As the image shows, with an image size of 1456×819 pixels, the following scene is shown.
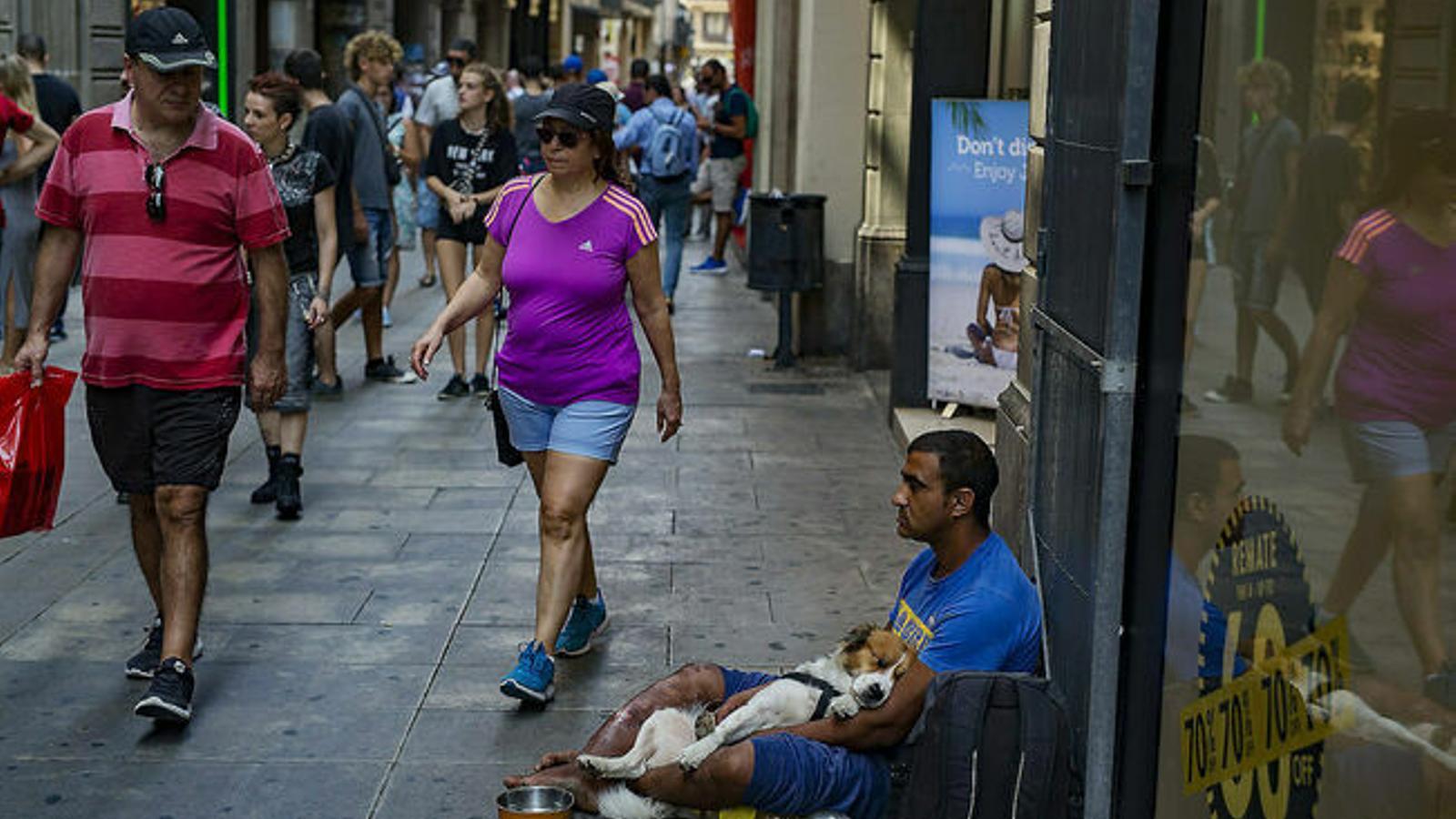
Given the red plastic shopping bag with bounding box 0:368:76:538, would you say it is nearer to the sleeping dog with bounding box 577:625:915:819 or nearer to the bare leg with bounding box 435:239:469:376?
the sleeping dog with bounding box 577:625:915:819

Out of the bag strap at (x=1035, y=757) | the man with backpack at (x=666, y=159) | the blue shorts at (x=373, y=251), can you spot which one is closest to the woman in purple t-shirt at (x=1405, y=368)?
the bag strap at (x=1035, y=757)

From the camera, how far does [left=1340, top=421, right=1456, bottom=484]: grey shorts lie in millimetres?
2637

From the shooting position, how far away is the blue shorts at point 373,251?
37.6 ft

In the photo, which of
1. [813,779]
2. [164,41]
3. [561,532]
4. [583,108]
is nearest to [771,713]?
[813,779]

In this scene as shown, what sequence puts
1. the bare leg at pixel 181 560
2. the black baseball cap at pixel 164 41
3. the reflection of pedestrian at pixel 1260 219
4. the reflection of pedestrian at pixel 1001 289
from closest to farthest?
the reflection of pedestrian at pixel 1260 219 → the black baseball cap at pixel 164 41 → the bare leg at pixel 181 560 → the reflection of pedestrian at pixel 1001 289

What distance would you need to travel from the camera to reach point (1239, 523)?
3553 millimetres

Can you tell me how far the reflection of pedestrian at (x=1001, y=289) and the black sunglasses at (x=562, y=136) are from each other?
4.16 m

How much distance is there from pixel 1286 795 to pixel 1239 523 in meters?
0.51

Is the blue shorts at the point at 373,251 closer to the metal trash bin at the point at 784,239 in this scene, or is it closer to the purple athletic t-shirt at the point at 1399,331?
the metal trash bin at the point at 784,239

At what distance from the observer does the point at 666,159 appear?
1689cm

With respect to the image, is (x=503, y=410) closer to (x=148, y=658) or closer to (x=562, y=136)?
(x=562, y=136)

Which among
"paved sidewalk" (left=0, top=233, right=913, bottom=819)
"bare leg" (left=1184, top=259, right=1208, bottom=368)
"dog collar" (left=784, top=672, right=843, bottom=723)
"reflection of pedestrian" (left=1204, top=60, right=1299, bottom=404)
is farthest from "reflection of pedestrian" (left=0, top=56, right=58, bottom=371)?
"reflection of pedestrian" (left=1204, top=60, right=1299, bottom=404)

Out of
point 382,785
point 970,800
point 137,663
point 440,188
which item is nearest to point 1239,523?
point 970,800

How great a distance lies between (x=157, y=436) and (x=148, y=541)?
40 cm
